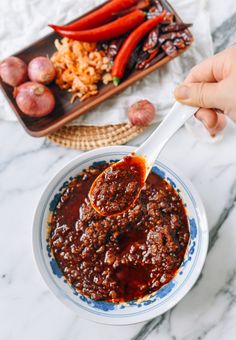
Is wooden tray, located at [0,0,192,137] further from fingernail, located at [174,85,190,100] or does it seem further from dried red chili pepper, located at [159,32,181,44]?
fingernail, located at [174,85,190,100]

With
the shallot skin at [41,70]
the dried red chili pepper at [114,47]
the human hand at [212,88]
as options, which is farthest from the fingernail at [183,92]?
the shallot skin at [41,70]

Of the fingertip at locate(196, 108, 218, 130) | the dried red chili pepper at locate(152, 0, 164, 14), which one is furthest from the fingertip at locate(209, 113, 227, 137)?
the dried red chili pepper at locate(152, 0, 164, 14)

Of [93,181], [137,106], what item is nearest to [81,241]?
[93,181]

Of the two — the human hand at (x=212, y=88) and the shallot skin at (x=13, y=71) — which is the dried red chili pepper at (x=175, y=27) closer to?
the human hand at (x=212, y=88)

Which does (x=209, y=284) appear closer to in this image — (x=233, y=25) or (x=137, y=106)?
(x=137, y=106)

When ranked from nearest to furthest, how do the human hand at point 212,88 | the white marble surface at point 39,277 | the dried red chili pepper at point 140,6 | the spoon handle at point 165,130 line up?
the human hand at point 212,88 < the spoon handle at point 165,130 < the white marble surface at point 39,277 < the dried red chili pepper at point 140,6

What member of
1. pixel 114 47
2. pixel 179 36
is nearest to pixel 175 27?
pixel 179 36

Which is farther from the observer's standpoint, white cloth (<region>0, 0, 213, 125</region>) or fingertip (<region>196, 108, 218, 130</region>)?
white cloth (<region>0, 0, 213, 125</region>)
